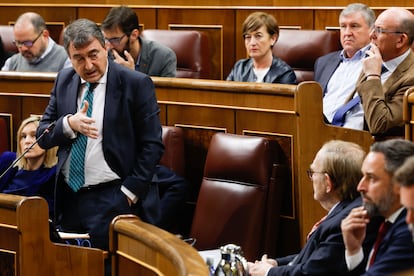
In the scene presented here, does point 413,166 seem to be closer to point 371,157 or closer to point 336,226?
point 371,157

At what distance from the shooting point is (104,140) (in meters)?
1.89

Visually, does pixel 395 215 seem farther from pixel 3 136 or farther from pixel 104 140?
pixel 3 136

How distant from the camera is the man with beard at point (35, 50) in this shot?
270 cm

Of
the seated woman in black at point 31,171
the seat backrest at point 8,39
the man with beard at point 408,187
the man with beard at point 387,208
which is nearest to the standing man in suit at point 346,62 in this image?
the seated woman in black at point 31,171

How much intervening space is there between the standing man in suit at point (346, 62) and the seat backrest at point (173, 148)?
12.5 inches

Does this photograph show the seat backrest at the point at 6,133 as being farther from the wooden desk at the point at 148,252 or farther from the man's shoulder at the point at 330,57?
the wooden desk at the point at 148,252

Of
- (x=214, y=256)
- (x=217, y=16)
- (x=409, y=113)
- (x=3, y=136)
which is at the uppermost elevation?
(x=217, y=16)

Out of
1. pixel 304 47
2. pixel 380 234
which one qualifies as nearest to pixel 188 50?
pixel 304 47

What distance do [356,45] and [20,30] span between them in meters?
1.01

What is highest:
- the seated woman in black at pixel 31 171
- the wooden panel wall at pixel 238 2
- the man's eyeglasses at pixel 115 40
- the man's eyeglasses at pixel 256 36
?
the wooden panel wall at pixel 238 2

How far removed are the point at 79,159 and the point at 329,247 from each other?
2.03 feet

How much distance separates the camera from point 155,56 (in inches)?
98.9

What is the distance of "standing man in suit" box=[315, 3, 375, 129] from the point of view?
2.10 metres

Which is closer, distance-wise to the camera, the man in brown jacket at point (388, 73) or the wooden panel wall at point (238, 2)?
the man in brown jacket at point (388, 73)
